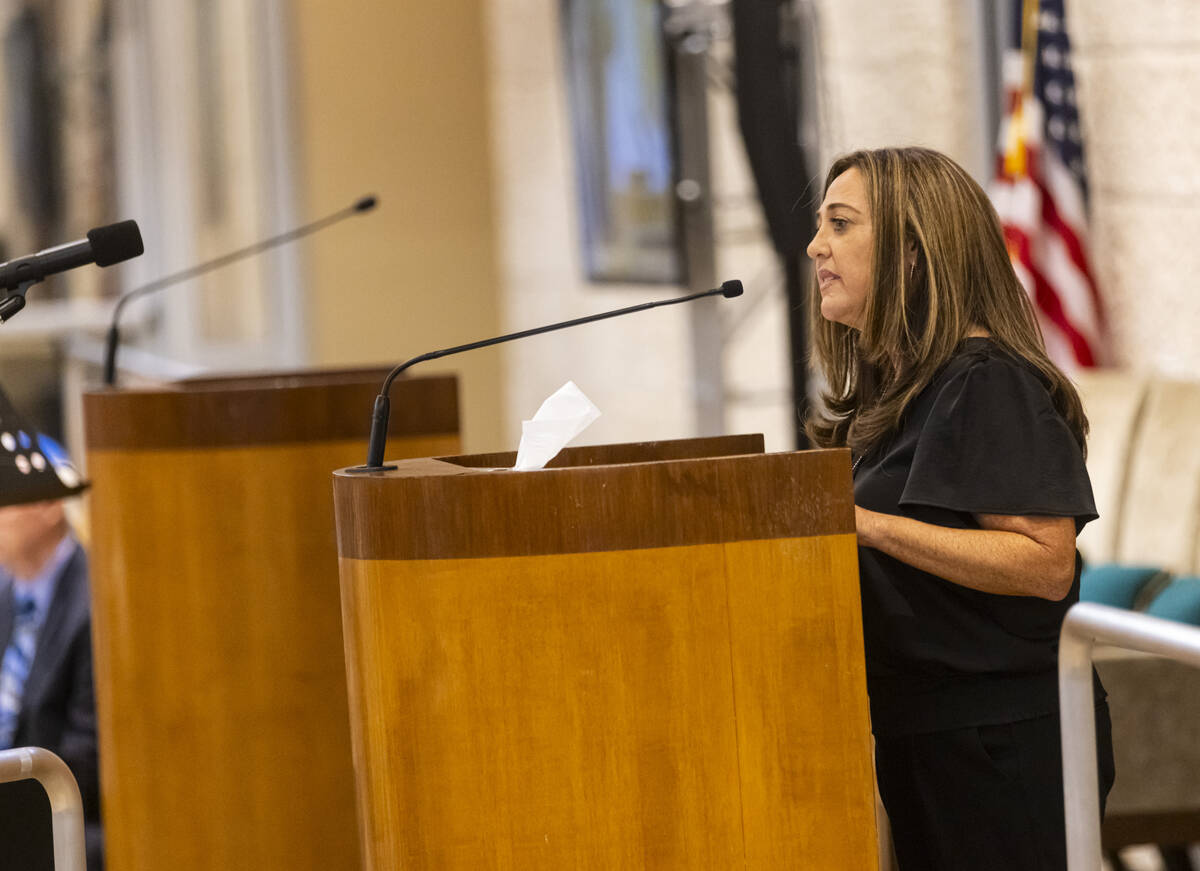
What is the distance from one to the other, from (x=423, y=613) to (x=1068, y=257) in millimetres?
3455

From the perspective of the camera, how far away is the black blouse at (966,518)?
171 centimetres

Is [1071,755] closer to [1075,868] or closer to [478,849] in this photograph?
[1075,868]

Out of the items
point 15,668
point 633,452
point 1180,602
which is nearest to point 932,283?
point 633,452

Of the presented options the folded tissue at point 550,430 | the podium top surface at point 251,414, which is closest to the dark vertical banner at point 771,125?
the podium top surface at point 251,414

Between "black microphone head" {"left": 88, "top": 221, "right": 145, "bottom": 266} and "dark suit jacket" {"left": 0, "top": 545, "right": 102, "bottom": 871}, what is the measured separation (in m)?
1.63

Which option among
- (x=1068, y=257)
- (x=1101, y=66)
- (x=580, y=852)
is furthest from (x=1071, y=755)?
Result: (x=1101, y=66)

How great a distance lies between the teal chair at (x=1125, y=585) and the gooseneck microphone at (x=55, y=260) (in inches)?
101

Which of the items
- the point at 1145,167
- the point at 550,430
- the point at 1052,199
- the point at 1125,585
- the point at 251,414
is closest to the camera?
the point at 550,430

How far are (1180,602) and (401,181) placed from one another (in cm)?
518

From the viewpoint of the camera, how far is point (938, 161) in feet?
5.93

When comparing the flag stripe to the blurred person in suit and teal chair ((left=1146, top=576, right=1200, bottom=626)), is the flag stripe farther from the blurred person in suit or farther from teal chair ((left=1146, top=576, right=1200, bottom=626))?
the blurred person in suit

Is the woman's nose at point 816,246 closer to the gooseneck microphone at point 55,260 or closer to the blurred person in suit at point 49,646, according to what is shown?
the gooseneck microphone at point 55,260

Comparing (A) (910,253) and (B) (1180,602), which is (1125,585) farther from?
(A) (910,253)

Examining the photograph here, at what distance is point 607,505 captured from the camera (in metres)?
1.50
